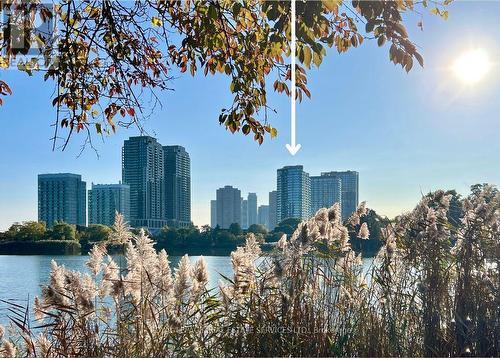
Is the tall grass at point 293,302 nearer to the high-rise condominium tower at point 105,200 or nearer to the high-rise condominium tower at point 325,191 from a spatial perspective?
the high-rise condominium tower at point 325,191

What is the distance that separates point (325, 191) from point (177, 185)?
128 inches

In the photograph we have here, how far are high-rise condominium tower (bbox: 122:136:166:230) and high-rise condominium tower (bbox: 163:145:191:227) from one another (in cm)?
15

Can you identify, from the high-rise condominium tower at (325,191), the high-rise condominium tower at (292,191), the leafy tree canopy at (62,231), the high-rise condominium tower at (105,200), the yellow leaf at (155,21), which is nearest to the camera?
the yellow leaf at (155,21)

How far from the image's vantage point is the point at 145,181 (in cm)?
588

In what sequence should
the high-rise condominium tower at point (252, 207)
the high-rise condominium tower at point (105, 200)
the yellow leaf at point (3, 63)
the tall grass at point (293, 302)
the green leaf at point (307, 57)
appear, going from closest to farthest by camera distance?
the green leaf at point (307, 57), the tall grass at point (293, 302), the yellow leaf at point (3, 63), the high-rise condominium tower at point (105, 200), the high-rise condominium tower at point (252, 207)

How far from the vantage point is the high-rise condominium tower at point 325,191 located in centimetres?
351

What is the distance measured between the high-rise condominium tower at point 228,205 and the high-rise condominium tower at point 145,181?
3.98 ft

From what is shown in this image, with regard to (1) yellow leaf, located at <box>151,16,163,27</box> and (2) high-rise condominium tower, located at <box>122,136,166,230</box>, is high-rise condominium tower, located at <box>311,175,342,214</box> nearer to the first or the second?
(1) yellow leaf, located at <box>151,16,163,27</box>

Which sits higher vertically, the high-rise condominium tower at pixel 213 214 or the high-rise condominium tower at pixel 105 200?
the high-rise condominium tower at pixel 105 200

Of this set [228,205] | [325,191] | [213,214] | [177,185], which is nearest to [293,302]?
[325,191]

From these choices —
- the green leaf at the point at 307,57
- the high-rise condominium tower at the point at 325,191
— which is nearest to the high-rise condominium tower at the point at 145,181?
the high-rise condominium tower at the point at 325,191

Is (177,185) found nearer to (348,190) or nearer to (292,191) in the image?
(292,191)

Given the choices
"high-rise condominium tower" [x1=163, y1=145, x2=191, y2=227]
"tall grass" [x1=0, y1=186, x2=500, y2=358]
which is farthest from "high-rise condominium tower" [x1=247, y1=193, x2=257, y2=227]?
"tall grass" [x1=0, y1=186, x2=500, y2=358]

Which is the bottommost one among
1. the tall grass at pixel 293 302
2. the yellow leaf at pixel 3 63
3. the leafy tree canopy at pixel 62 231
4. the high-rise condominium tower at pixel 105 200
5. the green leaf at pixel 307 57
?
the leafy tree canopy at pixel 62 231
